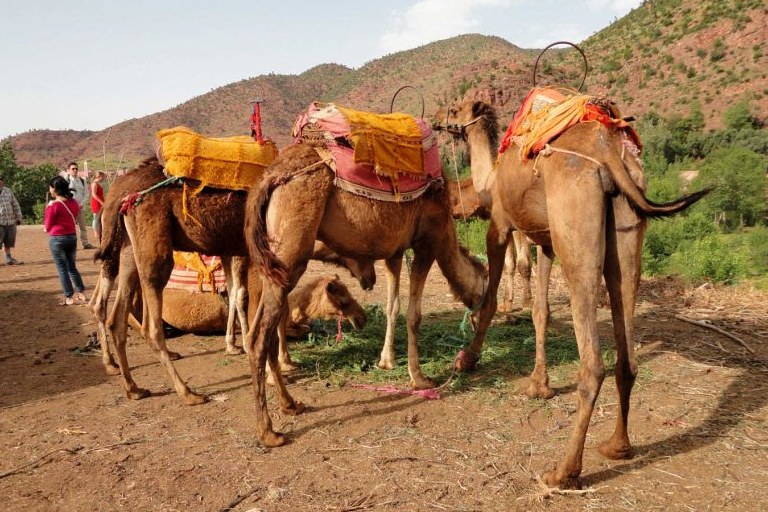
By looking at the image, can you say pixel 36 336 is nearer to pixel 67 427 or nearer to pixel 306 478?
pixel 67 427

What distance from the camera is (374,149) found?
4.66m

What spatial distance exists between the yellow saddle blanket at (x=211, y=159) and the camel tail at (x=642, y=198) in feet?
10.8

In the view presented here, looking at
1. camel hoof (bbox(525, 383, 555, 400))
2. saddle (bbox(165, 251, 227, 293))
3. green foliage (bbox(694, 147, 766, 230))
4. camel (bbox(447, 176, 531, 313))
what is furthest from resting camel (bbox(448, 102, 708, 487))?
green foliage (bbox(694, 147, 766, 230))

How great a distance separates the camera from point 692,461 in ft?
12.7

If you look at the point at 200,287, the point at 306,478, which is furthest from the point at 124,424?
the point at 200,287

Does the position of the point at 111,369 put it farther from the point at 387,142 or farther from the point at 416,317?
the point at 387,142

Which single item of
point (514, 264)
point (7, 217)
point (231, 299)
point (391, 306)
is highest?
point (7, 217)

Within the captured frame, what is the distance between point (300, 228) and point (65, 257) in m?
6.69

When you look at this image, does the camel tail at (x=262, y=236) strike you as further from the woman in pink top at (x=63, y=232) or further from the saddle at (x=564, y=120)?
the woman in pink top at (x=63, y=232)

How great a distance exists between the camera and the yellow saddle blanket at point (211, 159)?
17.2 feet

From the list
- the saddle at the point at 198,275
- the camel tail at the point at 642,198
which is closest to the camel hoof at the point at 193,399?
the saddle at the point at 198,275

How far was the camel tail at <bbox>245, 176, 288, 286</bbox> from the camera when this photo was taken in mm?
4160

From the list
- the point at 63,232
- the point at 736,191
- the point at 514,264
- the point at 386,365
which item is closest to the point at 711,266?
the point at 514,264

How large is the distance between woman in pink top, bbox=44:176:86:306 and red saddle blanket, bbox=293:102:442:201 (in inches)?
235
